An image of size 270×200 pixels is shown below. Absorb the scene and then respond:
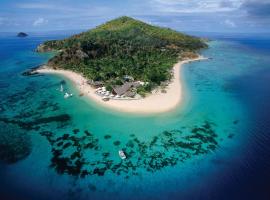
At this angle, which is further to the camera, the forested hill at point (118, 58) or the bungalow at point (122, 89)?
the forested hill at point (118, 58)

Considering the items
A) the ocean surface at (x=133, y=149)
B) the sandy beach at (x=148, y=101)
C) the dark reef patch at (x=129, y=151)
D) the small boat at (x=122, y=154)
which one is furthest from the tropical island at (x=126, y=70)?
the small boat at (x=122, y=154)

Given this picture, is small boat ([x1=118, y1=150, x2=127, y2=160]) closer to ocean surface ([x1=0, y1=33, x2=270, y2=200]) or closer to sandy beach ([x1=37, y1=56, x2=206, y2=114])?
ocean surface ([x1=0, y1=33, x2=270, y2=200])

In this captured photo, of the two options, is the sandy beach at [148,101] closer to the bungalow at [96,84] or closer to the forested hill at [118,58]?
the bungalow at [96,84]

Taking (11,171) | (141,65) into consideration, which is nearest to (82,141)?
(11,171)

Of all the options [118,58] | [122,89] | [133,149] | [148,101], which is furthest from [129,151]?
[118,58]

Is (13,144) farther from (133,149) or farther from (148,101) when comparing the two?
(148,101)
